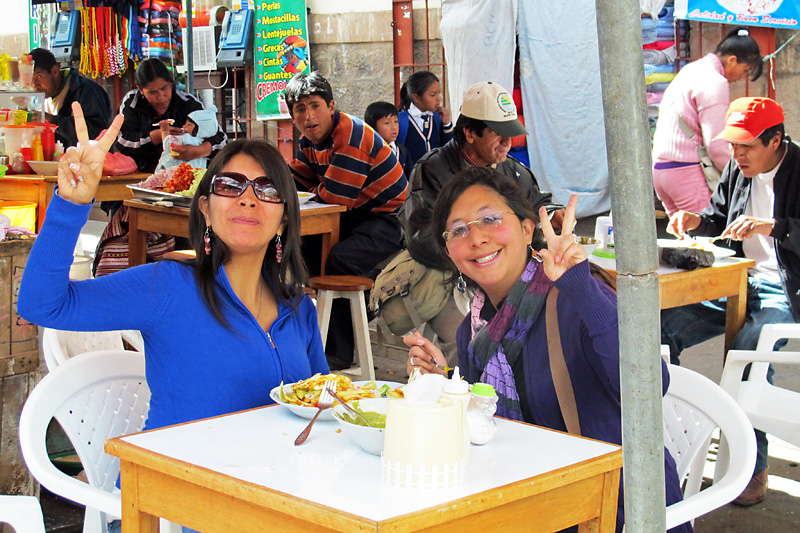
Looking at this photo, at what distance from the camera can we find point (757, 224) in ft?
12.7

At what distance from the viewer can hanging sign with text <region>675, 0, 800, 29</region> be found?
7.12m

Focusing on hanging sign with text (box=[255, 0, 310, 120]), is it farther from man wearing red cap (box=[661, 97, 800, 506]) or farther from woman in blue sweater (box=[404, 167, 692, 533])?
woman in blue sweater (box=[404, 167, 692, 533])

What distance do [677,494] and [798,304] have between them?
85.7 inches

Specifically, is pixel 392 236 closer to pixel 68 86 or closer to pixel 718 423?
pixel 718 423

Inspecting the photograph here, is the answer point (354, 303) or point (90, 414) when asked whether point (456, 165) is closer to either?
point (354, 303)

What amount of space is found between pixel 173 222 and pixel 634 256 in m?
3.99

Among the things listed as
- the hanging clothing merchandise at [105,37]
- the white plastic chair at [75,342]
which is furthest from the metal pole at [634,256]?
the hanging clothing merchandise at [105,37]

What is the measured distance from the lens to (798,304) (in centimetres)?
387

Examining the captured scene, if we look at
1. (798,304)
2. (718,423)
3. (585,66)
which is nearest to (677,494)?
(718,423)

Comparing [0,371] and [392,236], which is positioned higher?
[392,236]

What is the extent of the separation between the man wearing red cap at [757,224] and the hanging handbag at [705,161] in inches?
76.1

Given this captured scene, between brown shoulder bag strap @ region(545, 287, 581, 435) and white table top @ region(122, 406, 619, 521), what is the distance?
0.23 m

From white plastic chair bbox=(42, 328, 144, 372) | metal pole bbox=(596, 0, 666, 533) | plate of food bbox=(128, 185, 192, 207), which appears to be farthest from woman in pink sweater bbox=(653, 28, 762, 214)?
metal pole bbox=(596, 0, 666, 533)

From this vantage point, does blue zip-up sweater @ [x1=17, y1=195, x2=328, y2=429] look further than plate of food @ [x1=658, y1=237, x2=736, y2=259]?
No
